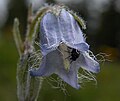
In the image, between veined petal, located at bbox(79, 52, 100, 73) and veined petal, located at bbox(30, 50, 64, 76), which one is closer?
veined petal, located at bbox(30, 50, 64, 76)

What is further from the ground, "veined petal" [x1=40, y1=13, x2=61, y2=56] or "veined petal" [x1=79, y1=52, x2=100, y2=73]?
"veined petal" [x1=40, y1=13, x2=61, y2=56]

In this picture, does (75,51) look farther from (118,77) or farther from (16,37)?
(118,77)

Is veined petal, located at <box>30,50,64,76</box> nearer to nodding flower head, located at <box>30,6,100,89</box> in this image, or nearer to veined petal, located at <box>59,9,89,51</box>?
nodding flower head, located at <box>30,6,100,89</box>

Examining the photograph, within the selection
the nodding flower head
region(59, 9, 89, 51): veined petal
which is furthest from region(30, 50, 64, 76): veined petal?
region(59, 9, 89, 51): veined petal

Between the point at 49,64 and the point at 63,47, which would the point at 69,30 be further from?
the point at 49,64

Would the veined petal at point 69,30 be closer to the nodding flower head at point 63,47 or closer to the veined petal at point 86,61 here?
the nodding flower head at point 63,47

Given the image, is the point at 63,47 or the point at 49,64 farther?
the point at 63,47

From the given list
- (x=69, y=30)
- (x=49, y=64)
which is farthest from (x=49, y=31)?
(x=49, y=64)
